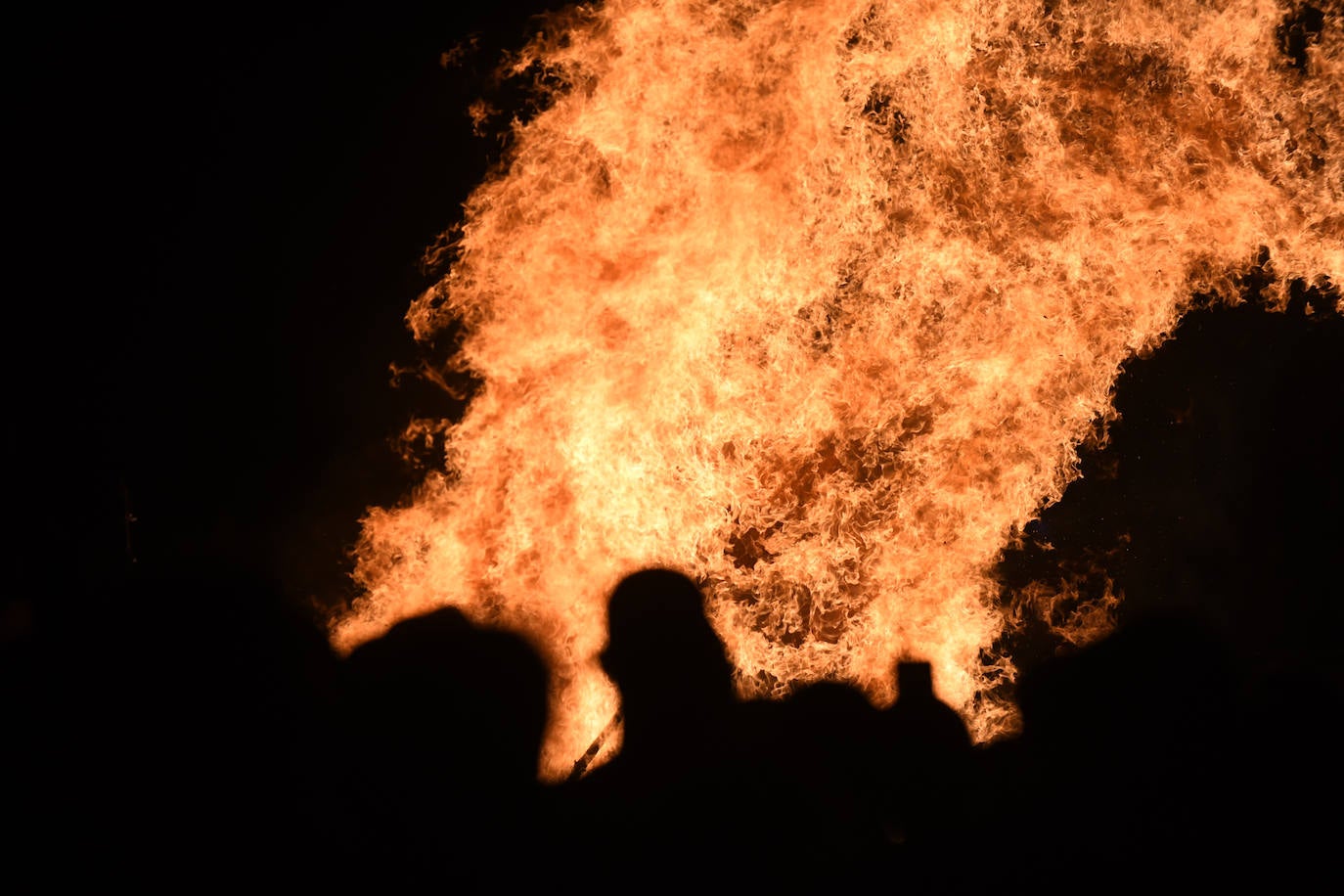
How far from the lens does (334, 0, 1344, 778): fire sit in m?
3.66

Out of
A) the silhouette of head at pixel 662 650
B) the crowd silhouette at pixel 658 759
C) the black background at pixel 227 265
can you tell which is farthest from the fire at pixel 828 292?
the black background at pixel 227 265

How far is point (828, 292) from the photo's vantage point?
12.5 feet

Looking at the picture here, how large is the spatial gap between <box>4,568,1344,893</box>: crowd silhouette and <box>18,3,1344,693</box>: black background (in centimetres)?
53

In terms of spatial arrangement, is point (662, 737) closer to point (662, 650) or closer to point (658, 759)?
point (658, 759)

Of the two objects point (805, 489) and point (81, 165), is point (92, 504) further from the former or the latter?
point (805, 489)

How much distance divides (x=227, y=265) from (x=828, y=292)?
3.74 metres

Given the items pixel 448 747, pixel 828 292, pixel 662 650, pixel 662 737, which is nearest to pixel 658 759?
pixel 662 737

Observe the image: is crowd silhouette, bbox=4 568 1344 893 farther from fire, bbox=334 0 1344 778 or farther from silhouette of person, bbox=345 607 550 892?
fire, bbox=334 0 1344 778

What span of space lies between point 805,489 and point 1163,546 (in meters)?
2.47

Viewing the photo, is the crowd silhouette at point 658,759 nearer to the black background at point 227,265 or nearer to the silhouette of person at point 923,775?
the silhouette of person at point 923,775

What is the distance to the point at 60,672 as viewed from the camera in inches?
132

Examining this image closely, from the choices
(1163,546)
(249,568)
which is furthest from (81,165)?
(1163,546)

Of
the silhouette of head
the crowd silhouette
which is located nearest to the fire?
the silhouette of head

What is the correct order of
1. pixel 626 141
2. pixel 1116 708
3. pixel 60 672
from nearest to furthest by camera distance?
pixel 60 672
pixel 626 141
pixel 1116 708
